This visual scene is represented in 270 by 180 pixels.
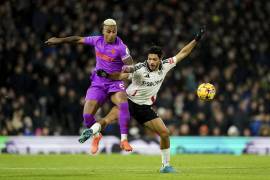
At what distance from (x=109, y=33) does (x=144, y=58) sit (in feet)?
32.7

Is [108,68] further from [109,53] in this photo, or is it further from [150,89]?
[150,89]

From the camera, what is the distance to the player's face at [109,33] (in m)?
14.1

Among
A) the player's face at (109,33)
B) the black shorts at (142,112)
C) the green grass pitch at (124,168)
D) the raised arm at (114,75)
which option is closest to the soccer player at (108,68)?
the player's face at (109,33)

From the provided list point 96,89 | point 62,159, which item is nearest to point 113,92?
point 96,89

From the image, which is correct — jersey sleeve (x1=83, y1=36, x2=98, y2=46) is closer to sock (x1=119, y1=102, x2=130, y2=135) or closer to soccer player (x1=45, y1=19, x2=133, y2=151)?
soccer player (x1=45, y1=19, x2=133, y2=151)

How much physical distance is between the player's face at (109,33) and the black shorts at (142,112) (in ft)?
4.09

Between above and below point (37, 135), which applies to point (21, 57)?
above

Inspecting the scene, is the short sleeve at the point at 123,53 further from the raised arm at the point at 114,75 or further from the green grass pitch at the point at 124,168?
the green grass pitch at the point at 124,168

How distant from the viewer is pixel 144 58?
2409 centimetres

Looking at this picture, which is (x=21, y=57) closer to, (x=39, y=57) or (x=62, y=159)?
(x=39, y=57)

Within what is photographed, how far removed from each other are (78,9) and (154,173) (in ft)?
41.4

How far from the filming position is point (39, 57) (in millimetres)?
22844

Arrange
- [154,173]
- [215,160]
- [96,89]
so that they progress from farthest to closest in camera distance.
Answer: [215,160]
[96,89]
[154,173]

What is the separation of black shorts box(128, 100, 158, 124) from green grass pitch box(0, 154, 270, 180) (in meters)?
0.98
